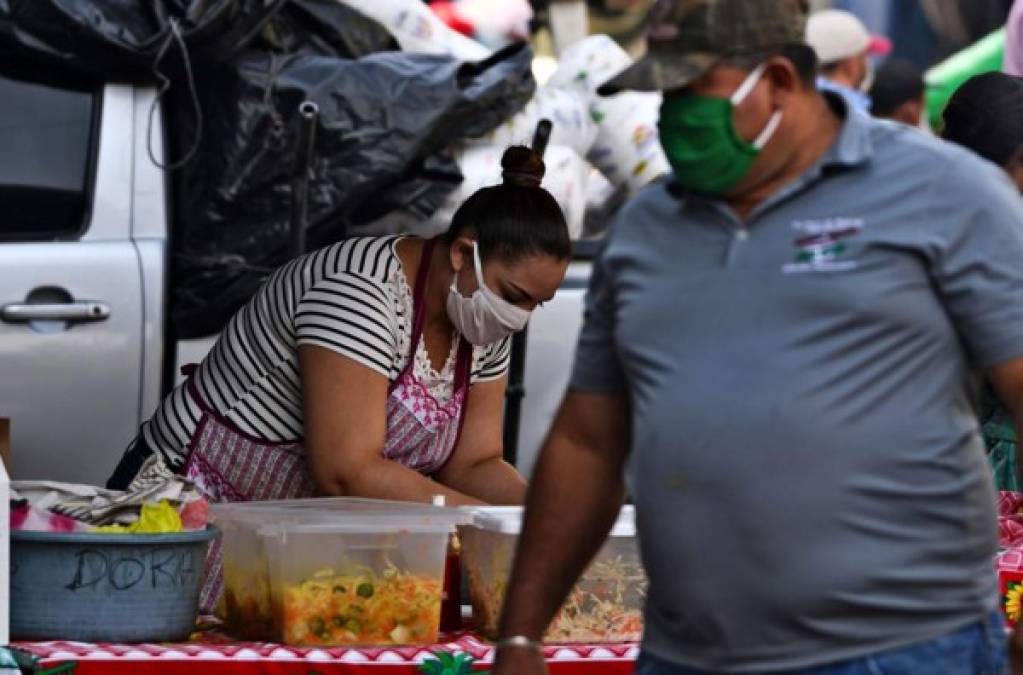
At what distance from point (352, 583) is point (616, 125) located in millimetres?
2813

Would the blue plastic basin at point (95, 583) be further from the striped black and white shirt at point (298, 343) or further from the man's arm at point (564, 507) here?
the man's arm at point (564, 507)

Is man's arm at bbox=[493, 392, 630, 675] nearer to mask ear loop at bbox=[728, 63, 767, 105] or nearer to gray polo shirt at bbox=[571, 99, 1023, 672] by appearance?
gray polo shirt at bbox=[571, 99, 1023, 672]

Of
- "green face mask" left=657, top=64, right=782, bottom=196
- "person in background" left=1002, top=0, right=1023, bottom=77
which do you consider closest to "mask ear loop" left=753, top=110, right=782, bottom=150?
"green face mask" left=657, top=64, right=782, bottom=196

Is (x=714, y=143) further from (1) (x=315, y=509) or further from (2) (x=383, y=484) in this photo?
(2) (x=383, y=484)

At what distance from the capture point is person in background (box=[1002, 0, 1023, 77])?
5.26 meters

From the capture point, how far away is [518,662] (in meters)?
2.73

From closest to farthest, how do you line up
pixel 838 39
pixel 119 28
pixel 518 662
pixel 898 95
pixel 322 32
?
pixel 518 662, pixel 119 28, pixel 322 32, pixel 838 39, pixel 898 95

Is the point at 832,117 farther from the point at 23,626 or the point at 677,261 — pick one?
the point at 23,626

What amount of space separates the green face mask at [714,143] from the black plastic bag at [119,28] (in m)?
3.02

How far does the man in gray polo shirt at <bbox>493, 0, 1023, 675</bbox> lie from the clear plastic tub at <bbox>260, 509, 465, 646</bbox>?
3.49ft

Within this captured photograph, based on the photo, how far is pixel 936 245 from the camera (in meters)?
2.39

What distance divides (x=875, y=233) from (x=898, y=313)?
0.10 meters

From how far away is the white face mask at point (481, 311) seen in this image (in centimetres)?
410

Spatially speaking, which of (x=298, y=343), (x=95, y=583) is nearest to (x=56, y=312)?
(x=298, y=343)
